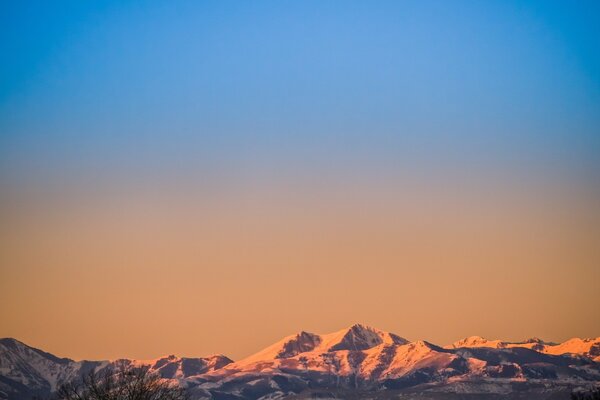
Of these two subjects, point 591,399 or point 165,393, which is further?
point 591,399

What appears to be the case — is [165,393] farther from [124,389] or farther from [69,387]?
[69,387]

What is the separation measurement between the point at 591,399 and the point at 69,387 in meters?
98.5

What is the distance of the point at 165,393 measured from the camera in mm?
141500

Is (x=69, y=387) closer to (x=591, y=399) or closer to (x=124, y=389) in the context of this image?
(x=124, y=389)

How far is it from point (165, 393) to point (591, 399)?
88032mm

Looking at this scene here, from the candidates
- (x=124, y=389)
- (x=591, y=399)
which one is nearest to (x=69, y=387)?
(x=124, y=389)

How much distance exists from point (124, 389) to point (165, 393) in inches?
243

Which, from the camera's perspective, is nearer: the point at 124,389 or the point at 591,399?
the point at 124,389

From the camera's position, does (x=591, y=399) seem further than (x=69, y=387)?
Yes

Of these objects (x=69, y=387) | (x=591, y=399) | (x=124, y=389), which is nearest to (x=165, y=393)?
(x=124, y=389)

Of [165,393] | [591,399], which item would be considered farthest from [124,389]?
[591,399]

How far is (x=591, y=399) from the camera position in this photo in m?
188

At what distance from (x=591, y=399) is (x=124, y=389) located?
3708 inches

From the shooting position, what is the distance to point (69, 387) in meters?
146
